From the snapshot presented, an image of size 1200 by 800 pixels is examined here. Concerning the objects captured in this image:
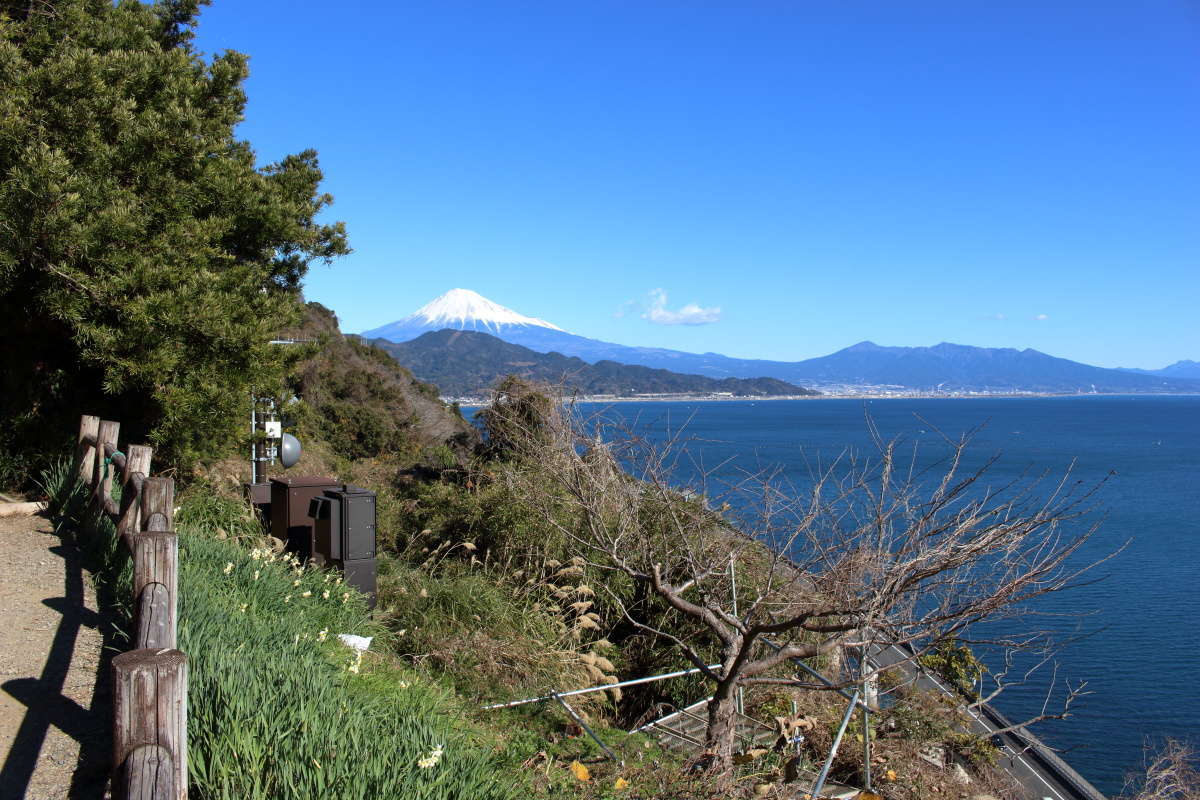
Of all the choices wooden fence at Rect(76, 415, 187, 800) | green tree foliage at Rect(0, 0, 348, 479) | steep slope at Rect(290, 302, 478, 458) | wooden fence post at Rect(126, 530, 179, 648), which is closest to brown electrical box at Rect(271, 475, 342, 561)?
green tree foliage at Rect(0, 0, 348, 479)

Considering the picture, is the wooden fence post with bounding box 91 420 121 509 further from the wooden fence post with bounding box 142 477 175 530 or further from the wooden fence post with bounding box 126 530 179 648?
the wooden fence post with bounding box 126 530 179 648

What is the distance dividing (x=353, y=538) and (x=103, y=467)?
2280 mm

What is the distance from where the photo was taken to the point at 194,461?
10344 mm

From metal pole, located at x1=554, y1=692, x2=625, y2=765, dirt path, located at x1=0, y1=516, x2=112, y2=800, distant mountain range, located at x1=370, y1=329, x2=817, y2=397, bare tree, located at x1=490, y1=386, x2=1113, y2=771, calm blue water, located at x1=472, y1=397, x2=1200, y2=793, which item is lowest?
calm blue water, located at x1=472, y1=397, x2=1200, y2=793

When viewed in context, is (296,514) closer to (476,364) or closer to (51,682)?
(51,682)

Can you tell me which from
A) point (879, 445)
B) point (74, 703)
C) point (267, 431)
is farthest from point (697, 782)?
point (267, 431)

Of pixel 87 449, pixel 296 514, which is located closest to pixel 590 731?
pixel 296 514

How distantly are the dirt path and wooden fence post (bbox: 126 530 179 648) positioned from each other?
83cm

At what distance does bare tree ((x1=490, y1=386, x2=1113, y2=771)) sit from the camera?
509 centimetres

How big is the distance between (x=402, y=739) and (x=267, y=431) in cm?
887

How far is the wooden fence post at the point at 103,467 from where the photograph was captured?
7441mm

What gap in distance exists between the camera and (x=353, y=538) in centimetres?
767

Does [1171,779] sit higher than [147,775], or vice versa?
[147,775]

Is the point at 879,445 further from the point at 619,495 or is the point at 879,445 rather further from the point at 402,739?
the point at 402,739
